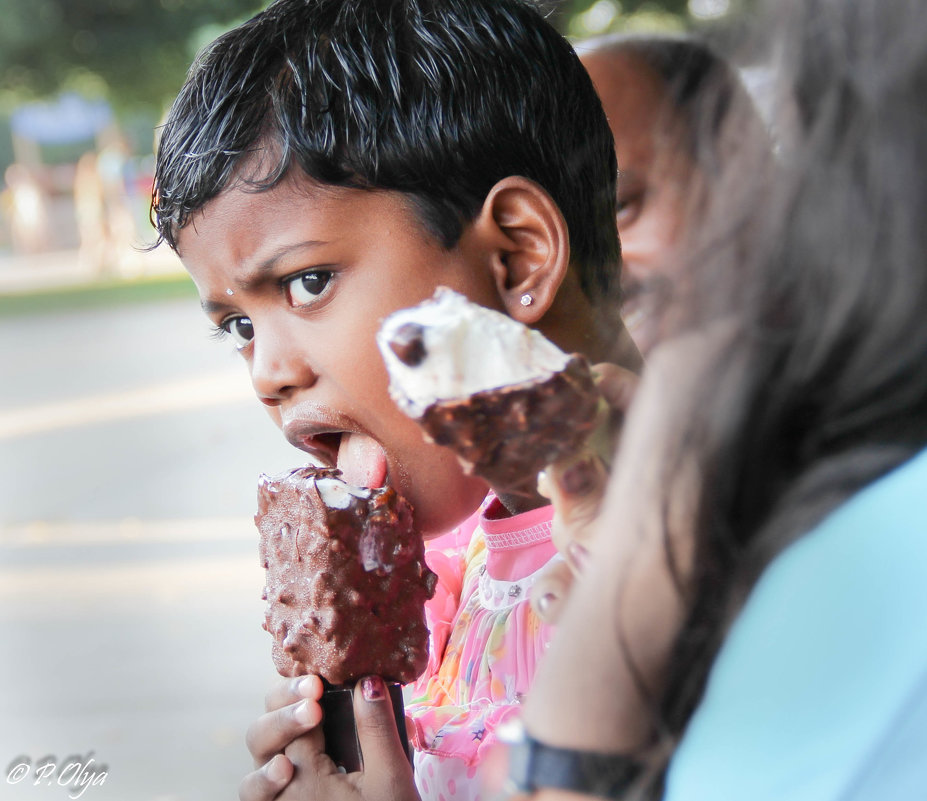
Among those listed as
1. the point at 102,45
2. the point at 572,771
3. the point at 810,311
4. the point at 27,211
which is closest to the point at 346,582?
the point at 572,771

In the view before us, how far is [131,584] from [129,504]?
1185 millimetres

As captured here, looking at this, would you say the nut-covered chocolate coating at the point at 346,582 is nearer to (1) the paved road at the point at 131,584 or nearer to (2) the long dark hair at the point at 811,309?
(2) the long dark hair at the point at 811,309

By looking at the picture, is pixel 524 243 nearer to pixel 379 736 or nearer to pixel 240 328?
pixel 240 328

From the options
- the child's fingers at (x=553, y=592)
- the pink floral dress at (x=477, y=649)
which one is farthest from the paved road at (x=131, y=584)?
the child's fingers at (x=553, y=592)

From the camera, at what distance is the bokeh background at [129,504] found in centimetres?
295

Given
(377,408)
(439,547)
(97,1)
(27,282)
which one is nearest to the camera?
(377,408)

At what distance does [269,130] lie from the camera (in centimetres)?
120

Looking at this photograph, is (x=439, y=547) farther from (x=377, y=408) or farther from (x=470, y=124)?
(x=470, y=124)

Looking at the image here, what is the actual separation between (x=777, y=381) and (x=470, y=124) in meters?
0.63

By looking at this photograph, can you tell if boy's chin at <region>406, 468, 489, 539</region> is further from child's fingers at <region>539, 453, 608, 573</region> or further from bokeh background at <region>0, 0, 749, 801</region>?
bokeh background at <region>0, 0, 749, 801</region>

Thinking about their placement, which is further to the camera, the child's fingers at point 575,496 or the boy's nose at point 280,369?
the boy's nose at point 280,369

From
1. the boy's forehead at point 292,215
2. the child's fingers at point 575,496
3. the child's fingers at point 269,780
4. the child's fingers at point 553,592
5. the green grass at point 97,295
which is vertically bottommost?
the green grass at point 97,295

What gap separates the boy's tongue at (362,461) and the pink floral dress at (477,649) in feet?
0.80

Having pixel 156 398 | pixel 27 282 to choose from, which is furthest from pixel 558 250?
pixel 27 282
